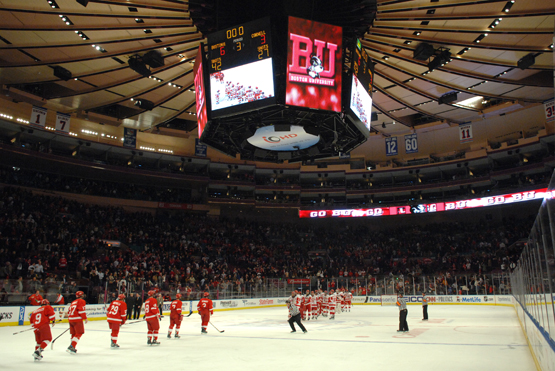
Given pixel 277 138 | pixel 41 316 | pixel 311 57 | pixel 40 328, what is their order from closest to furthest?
pixel 40 328
pixel 41 316
pixel 311 57
pixel 277 138

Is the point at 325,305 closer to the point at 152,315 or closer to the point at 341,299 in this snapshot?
the point at 341,299

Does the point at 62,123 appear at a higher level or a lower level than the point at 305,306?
higher

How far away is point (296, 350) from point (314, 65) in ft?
33.4

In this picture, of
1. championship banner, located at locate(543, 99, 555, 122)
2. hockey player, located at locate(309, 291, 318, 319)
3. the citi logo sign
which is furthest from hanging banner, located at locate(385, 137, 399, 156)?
the citi logo sign

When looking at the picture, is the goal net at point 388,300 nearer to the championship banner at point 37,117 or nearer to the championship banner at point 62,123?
the championship banner at point 62,123

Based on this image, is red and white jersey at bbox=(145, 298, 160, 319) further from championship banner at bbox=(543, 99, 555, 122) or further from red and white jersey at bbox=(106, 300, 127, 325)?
championship banner at bbox=(543, 99, 555, 122)

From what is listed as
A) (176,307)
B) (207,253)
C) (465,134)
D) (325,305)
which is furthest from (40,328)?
(465,134)

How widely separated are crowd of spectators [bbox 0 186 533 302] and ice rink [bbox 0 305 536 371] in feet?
30.8

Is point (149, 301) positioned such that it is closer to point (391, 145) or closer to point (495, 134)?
point (391, 145)

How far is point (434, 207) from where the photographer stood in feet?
151

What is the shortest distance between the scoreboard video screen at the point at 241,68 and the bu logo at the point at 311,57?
95 centimetres

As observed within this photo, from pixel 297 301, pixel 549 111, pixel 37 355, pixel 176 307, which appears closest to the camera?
pixel 37 355

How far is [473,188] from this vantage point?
1860 inches

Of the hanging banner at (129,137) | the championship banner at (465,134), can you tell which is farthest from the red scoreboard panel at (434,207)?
the hanging banner at (129,137)
